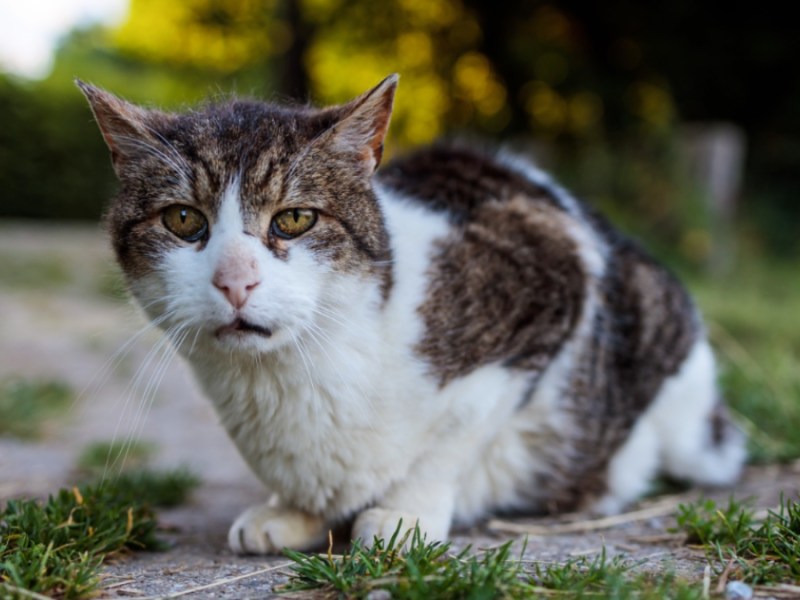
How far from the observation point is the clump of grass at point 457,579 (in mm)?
1624

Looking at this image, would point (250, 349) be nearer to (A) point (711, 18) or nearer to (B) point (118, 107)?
(B) point (118, 107)

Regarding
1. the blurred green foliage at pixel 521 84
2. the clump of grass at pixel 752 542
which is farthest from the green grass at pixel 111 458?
the blurred green foliage at pixel 521 84

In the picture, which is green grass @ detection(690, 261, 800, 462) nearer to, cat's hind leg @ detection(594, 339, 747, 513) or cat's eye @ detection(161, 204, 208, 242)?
cat's hind leg @ detection(594, 339, 747, 513)

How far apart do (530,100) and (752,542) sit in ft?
37.4

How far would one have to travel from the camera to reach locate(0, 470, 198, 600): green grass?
69.7 inches

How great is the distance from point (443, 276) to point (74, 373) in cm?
365

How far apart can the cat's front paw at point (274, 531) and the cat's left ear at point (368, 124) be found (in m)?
1.04

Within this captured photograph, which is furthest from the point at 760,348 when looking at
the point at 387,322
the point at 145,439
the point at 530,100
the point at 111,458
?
the point at 530,100

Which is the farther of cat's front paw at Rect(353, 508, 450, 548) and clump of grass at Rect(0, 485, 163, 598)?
cat's front paw at Rect(353, 508, 450, 548)

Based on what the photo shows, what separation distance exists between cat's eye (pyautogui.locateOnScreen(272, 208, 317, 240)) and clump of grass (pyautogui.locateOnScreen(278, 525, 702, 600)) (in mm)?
770

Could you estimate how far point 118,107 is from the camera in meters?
2.20

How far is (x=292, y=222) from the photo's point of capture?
83.7 inches

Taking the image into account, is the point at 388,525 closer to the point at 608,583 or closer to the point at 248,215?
the point at 608,583

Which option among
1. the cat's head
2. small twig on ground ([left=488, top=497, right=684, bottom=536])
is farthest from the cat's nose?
small twig on ground ([left=488, top=497, right=684, bottom=536])
